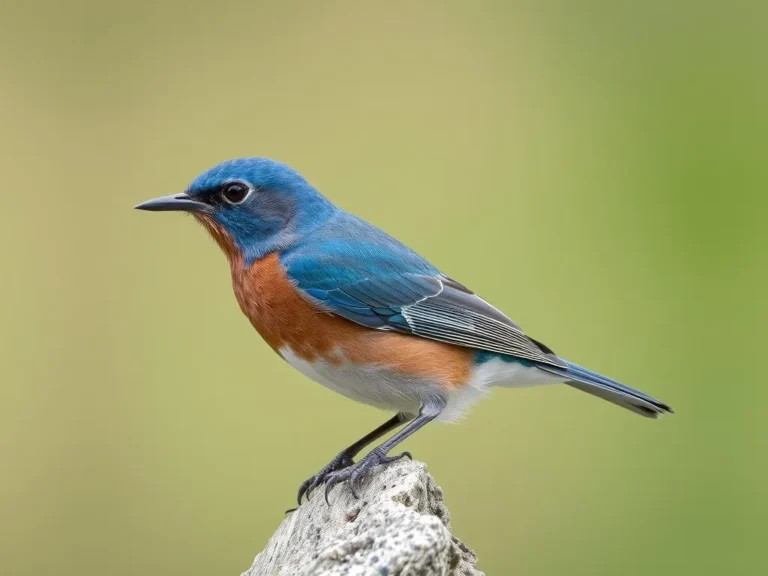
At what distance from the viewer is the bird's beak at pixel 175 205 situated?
14.3 ft

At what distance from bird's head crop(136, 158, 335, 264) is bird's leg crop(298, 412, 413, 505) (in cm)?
95

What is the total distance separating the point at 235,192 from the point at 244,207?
0.08m

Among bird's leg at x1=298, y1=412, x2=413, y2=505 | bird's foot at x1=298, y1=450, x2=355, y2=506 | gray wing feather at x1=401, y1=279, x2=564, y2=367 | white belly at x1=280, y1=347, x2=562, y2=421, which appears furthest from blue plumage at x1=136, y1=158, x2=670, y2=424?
bird's foot at x1=298, y1=450, x2=355, y2=506

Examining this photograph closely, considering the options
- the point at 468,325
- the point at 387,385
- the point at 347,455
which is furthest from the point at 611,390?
the point at 347,455

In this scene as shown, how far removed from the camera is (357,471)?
356 cm

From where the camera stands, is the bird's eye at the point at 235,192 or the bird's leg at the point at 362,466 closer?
the bird's leg at the point at 362,466

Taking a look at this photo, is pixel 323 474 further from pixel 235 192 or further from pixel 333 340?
pixel 235 192

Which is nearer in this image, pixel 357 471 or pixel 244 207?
pixel 357 471

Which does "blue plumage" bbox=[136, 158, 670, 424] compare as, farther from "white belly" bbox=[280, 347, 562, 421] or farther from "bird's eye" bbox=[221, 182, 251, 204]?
"white belly" bbox=[280, 347, 562, 421]

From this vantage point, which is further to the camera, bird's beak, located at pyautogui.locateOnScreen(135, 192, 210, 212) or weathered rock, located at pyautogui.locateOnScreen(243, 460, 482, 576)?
bird's beak, located at pyautogui.locateOnScreen(135, 192, 210, 212)

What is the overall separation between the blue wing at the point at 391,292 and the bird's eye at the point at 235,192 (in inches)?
14.3

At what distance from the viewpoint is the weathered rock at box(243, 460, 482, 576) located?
2467mm

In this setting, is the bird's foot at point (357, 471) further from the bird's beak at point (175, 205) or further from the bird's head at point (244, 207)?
the bird's beak at point (175, 205)

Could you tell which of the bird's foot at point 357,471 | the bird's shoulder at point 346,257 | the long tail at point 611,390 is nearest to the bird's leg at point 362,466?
the bird's foot at point 357,471
